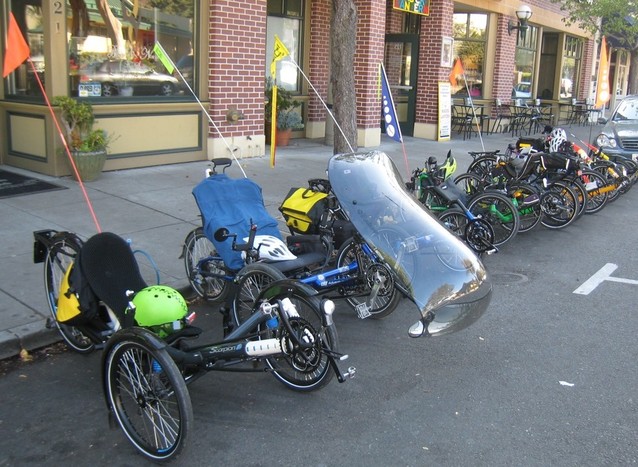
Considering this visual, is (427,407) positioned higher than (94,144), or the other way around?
(94,144)

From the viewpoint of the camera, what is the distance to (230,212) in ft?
17.5

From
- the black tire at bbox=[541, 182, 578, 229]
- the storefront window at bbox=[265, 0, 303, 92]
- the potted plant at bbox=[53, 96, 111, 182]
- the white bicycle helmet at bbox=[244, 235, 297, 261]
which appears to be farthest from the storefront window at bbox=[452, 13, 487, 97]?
the white bicycle helmet at bbox=[244, 235, 297, 261]

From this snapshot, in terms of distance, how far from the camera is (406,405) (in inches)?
162

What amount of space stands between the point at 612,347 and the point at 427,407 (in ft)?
6.12

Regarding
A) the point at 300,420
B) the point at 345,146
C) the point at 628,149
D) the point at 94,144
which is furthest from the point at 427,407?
the point at 628,149

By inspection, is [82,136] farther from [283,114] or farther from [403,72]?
[403,72]

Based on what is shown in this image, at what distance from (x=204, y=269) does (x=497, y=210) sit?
392 centimetres

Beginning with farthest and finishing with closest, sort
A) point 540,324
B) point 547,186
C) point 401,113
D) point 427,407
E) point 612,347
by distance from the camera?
point 401,113, point 547,186, point 540,324, point 612,347, point 427,407

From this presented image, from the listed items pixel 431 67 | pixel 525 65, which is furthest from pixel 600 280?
pixel 525 65

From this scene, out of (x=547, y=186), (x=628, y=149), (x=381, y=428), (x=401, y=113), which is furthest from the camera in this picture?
(x=401, y=113)

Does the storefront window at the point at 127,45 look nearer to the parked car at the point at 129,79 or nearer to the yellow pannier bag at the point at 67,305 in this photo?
the parked car at the point at 129,79

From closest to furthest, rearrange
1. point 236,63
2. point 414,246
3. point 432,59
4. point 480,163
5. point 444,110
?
point 414,246, point 480,163, point 236,63, point 432,59, point 444,110

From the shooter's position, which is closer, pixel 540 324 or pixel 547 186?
pixel 540 324

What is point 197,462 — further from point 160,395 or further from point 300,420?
point 300,420
